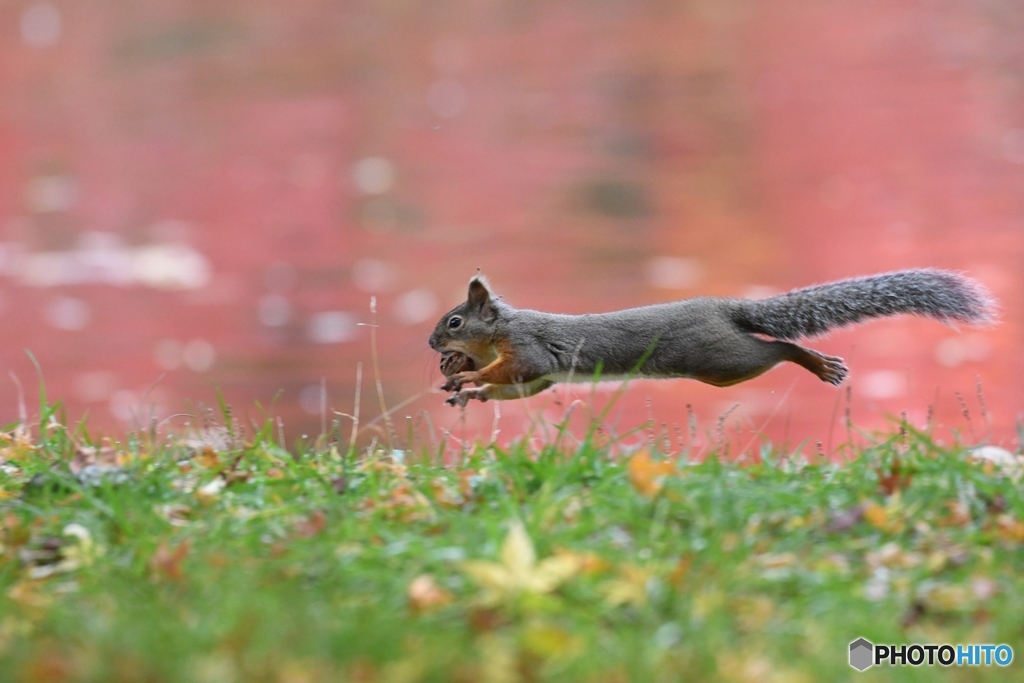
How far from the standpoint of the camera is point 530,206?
1067cm

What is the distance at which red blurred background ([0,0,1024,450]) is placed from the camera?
308 inches

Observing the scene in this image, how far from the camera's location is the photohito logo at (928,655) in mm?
2156

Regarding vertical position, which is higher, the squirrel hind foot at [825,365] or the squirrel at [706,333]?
the squirrel at [706,333]

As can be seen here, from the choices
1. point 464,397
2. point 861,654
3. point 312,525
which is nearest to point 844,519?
point 861,654

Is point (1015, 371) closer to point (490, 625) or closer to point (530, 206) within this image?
point (530, 206)

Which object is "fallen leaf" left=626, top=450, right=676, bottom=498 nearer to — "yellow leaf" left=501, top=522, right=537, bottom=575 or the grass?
the grass

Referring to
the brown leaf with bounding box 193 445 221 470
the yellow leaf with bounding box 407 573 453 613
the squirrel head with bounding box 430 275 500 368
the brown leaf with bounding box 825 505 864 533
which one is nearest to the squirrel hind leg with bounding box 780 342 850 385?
the squirrel head with bounding box 430 275 500 368

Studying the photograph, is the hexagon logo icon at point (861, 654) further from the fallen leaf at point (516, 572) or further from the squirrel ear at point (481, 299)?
the squirrel ear at point (481, 299)

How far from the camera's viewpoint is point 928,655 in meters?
2.20

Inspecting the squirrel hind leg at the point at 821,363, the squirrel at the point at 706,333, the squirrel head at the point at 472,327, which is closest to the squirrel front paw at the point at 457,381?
the squirrel at the point at 706,333

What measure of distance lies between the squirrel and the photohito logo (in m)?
1.64

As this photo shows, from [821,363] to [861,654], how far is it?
1906 millimetres

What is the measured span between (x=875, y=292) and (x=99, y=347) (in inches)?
245

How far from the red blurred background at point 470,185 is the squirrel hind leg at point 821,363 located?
0.79 metres
